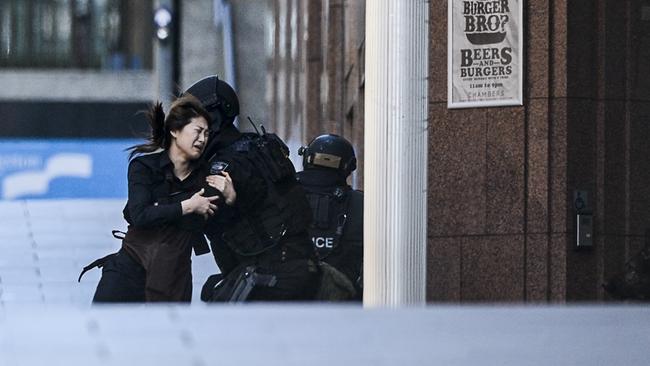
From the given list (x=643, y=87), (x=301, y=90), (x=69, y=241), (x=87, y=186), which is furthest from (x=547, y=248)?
(x=87, y=186)

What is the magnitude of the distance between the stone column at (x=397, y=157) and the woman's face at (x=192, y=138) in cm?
208

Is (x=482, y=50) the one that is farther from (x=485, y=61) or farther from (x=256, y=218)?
(x=256, y=218)

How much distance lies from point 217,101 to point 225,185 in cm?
58

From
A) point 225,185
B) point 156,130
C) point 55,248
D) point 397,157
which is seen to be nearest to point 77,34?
point 55,248

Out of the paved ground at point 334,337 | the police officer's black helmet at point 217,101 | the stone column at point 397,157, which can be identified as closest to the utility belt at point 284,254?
the police officer's black helmet at point 217,101

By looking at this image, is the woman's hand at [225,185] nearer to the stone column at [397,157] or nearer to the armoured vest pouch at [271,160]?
the armoured vest pouch at [271,160]

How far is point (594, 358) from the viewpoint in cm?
507

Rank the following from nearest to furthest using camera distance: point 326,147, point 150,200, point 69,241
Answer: point 150,200
point 326,147
point 69,241

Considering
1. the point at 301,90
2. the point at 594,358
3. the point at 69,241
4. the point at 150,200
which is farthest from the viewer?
the point at 301,90

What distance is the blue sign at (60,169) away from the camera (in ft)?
130

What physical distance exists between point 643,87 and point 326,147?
228 centimetres

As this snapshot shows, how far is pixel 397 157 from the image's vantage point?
10.8m

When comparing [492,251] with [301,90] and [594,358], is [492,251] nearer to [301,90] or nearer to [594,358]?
[594,358]

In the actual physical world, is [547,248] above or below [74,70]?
below
